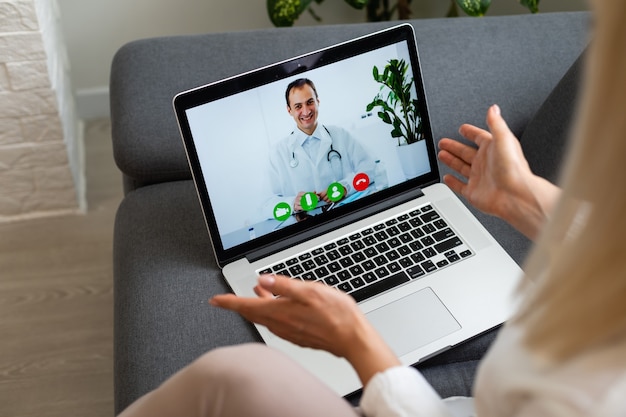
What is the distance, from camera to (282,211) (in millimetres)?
1210

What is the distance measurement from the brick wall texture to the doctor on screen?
0.73 metres

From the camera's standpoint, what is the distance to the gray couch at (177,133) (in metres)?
1.16

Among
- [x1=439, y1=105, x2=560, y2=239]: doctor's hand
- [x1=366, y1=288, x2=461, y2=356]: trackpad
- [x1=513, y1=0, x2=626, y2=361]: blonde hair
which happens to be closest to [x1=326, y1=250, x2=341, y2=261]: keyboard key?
[x1=366, y1=288, x2=461, y2=356]: trackpad

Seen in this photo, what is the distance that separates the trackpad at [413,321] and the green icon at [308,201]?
193 mm

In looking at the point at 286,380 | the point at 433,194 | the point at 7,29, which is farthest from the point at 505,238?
the point at 7,29

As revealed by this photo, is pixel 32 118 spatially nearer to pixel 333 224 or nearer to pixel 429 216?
pixel 333 224

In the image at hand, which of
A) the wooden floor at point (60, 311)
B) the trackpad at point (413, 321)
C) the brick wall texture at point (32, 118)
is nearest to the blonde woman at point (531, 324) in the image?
the trackpad at point (413, 321)

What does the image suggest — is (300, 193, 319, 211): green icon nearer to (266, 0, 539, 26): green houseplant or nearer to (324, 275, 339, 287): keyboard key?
(324, 275, 339, 287): keyboard key

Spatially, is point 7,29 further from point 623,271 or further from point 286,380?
point 623,271

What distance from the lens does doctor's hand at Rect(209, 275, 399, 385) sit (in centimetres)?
89

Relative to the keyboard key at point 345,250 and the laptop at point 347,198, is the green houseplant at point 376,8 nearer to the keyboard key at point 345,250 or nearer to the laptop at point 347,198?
the laptop at point 347,198

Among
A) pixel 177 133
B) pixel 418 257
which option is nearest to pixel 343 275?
pixel 418 257

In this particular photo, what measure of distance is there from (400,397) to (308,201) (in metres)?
0.45

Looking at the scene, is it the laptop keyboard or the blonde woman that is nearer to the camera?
the blonde woman
